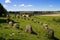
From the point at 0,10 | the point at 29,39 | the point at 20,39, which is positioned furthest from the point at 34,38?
the point at 0,10

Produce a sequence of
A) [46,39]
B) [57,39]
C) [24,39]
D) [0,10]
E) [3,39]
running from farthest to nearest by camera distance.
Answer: [0,10] < [57,39] < [46,39] < [24,39] < [3,39]

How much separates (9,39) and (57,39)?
9958 millimetres

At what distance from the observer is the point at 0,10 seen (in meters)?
69.6

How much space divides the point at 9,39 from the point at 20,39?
62.9 inches

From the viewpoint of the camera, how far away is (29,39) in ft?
83.4

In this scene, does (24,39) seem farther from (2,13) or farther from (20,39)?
(2,13)

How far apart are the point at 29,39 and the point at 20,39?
5.74 feet

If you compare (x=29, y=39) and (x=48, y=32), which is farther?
(x=48, y=32)

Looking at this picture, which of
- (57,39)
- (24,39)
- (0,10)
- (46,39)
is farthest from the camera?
(0,10)

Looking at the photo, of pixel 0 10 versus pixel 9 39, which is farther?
pixel 0 10

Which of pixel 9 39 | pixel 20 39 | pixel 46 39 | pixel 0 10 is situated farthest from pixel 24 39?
pixel 0 10

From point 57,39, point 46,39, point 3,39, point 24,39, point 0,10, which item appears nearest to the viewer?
point 3,39

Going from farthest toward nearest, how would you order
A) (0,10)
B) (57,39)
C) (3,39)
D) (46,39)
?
(0,10) < (57,39) < (46,39) < (3,39)

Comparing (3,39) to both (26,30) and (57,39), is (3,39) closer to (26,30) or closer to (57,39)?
(26,30)
